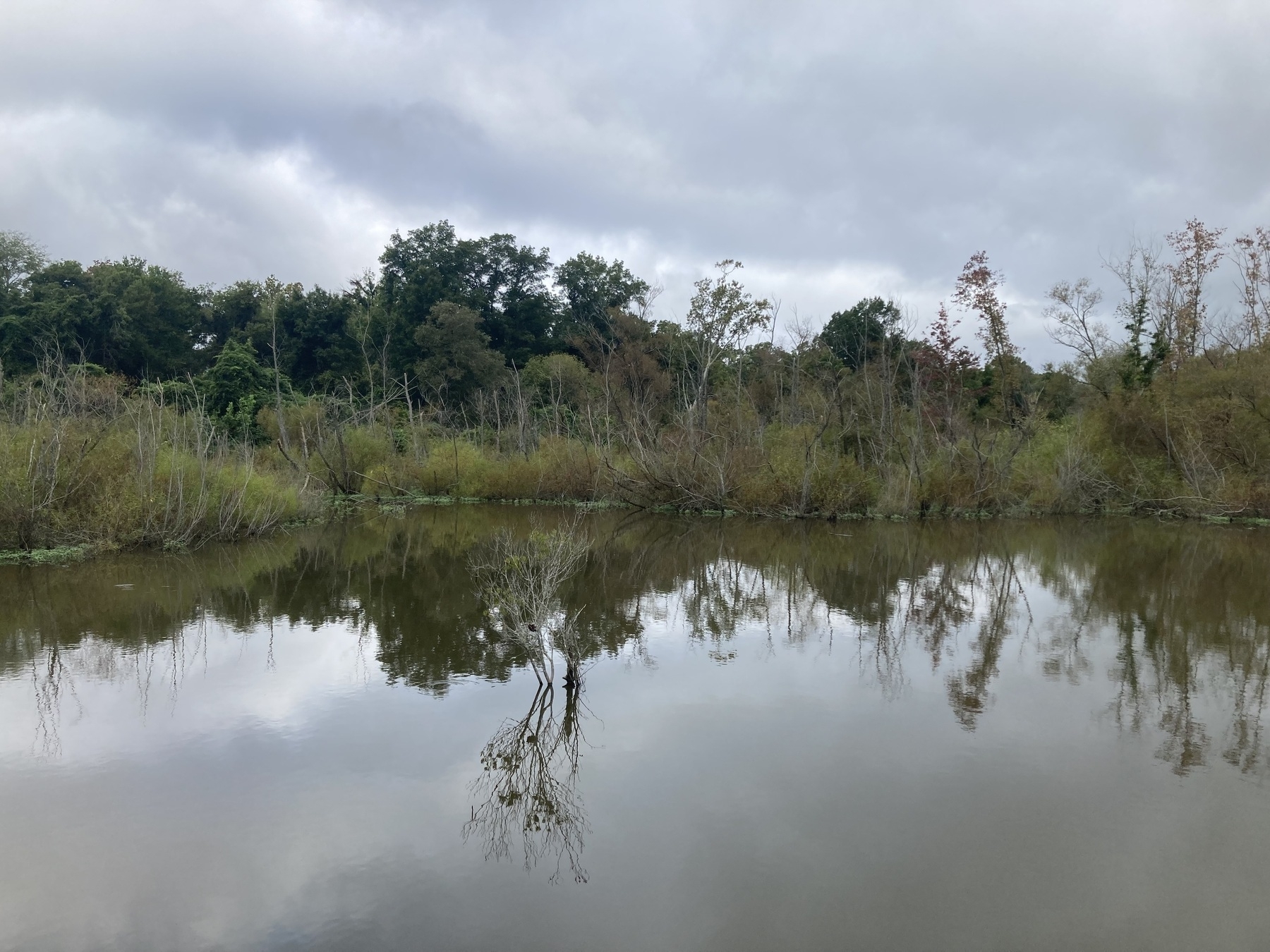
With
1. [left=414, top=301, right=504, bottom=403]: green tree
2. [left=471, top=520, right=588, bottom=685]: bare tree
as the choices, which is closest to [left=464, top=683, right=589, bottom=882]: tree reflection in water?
[left=471, top=520, right=588, bottom=685]: bare tree

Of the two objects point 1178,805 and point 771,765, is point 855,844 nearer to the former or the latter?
point 771,765

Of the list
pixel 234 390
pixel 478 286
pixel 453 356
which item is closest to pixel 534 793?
pixel 234 390

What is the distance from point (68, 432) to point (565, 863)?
1243 cm

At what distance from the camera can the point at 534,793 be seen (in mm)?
4770

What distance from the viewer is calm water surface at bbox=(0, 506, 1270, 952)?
3572 millimetres

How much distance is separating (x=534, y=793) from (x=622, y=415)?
19.7 m

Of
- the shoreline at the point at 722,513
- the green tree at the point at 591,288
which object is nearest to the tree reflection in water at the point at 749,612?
the shoreline at the point at 722,513

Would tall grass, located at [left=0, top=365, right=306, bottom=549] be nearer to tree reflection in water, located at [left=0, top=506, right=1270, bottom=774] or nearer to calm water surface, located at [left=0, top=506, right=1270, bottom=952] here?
tree reflection in water, located at [left=0, top=506, right=1270, bottom=774]

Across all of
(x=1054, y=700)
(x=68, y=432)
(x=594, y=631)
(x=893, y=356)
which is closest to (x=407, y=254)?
(x=893, y=356)

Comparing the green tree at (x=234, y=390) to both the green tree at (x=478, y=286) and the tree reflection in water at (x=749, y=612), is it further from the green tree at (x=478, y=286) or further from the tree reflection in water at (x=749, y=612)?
the tree reflection in water at (x=749, y=612)

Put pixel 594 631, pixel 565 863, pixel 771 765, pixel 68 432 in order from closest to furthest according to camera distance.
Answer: pixel 565 863, pixel 771 765, pixel 594 631, pixel 68 432

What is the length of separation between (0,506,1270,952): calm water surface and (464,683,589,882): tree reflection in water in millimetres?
25

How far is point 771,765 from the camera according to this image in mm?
5141

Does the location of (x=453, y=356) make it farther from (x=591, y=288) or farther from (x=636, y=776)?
(x=636, y=776)
